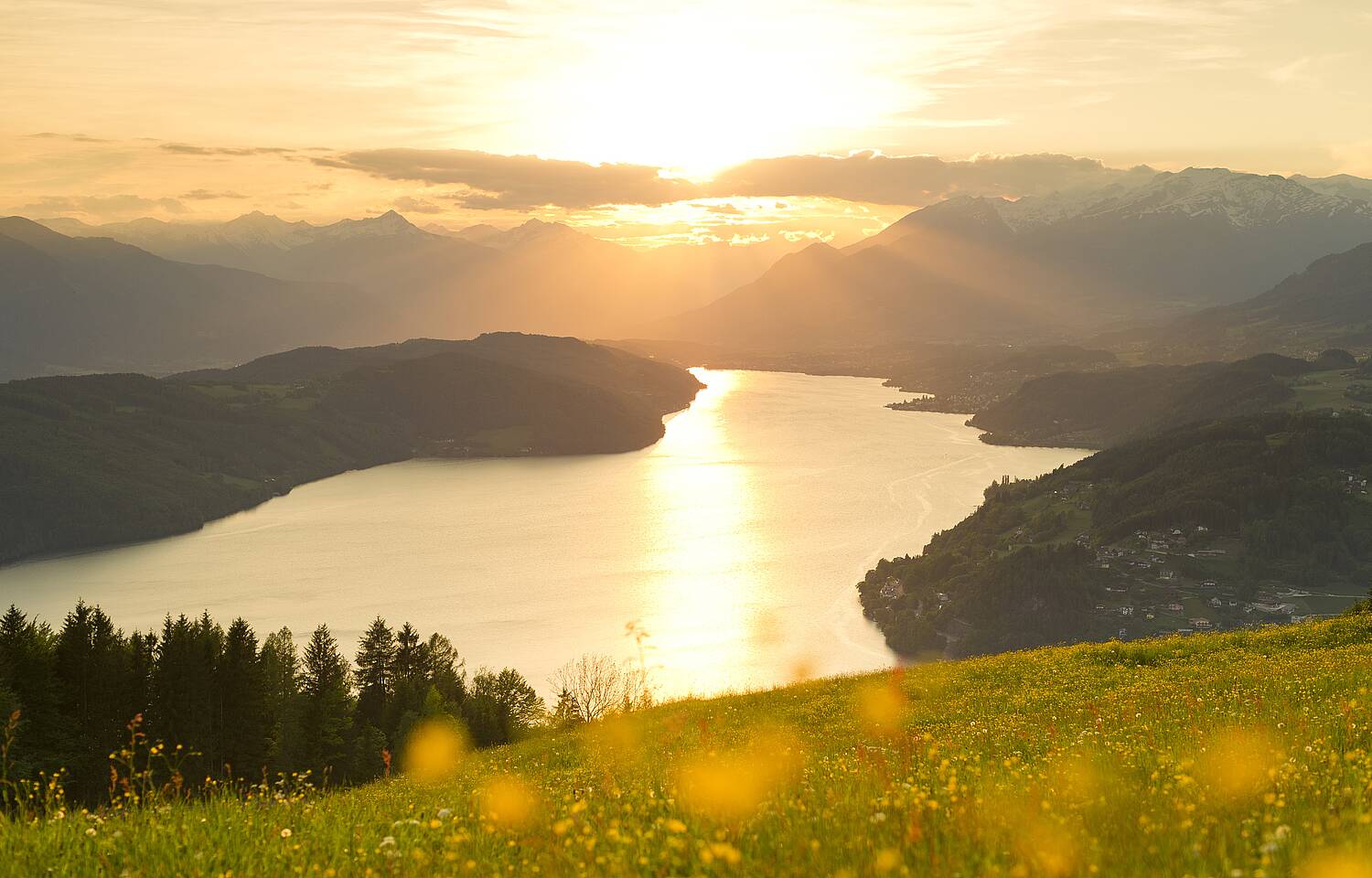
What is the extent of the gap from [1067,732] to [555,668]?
137 meters

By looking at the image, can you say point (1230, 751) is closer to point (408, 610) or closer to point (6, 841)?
point (6, 841)

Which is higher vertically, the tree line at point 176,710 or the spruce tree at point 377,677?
the tree line at point 176,710

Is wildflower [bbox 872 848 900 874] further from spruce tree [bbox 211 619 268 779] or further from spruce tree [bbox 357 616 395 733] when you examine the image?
spruce tree [bbox 357 616 395 733]

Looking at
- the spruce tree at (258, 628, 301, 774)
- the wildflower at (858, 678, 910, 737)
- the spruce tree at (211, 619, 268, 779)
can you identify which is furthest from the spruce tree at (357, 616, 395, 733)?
the wildflower at (858, 678, 910, 737)

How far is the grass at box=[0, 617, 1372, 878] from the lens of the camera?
670 cm

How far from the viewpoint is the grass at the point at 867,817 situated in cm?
670

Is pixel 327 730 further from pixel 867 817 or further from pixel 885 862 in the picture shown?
pixel 885 862

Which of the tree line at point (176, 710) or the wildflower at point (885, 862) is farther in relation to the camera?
the tree line at point (176, 710)

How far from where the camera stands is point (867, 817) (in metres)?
7.72

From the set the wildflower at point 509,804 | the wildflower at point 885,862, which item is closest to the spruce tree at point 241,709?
the wildflower at point 509,804

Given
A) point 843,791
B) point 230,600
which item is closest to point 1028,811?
point 843,791

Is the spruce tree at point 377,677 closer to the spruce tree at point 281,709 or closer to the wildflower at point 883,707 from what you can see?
the spruce tree at point 281,709

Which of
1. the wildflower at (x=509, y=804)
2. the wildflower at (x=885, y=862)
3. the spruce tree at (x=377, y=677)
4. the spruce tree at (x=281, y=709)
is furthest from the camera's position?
the spruce tree at (x=377, y=677)

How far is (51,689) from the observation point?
4269 cm
